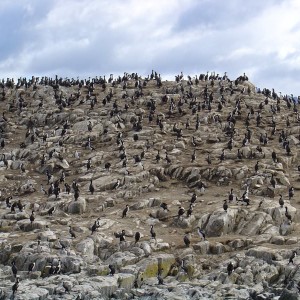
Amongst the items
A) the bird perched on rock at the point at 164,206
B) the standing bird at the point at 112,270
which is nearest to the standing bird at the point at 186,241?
the standing bird at the point at 112,270

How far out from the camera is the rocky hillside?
44.4 meters

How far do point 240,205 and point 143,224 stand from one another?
32.2ft

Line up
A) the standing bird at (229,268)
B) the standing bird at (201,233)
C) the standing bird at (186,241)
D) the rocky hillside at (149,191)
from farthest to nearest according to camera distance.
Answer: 1. the standing bird at (201,233)
2. the standing bird at (186,241)
3. the rocky hillside at (149,191)
4. the standing bird at (229,268)

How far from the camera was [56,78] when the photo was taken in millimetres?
119312

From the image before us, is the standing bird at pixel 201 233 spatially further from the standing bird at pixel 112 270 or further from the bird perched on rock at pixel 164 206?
the standing bird at pixel 112 270

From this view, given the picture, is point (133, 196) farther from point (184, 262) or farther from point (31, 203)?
point (184, 262)

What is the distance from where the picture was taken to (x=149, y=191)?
220 ft

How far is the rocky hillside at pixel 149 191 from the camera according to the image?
146 feet

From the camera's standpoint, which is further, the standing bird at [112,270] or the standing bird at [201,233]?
the standing bird at [201,233]

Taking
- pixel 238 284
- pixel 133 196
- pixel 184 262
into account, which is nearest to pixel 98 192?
pixel 133 196

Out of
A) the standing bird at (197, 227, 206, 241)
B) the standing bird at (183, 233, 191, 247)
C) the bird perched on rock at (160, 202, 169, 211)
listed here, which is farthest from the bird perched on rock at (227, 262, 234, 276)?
the bird perched on rock at (160, 202, 169, 211)

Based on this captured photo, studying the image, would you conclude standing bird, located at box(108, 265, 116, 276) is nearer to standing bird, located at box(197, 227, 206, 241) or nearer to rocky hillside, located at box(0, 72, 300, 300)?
rocky hillside, located at box(0, 72, 300, 300)

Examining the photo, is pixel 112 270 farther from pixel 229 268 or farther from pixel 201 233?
pixel 201 233

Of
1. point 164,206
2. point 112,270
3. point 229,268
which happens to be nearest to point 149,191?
point 164,206
